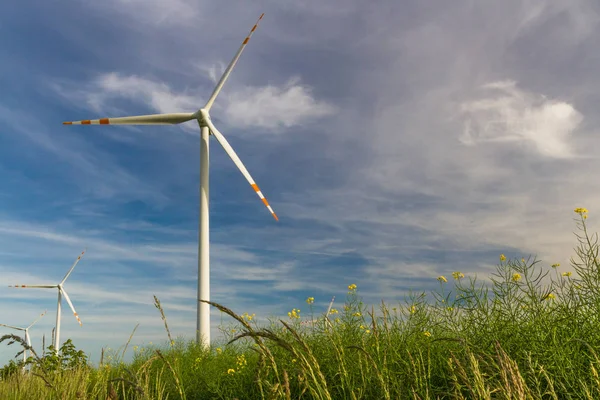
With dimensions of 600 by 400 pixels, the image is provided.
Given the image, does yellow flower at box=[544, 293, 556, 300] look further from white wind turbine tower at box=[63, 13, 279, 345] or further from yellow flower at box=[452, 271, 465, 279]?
white wind turbine tower at box=[63, 13, 279, 345]

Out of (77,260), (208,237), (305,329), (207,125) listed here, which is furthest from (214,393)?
(77,260)

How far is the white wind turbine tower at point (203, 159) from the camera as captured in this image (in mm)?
18625

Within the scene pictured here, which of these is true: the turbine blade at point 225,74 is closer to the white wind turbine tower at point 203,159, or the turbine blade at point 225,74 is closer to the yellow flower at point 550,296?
the white wind turbine tower at point 203,159

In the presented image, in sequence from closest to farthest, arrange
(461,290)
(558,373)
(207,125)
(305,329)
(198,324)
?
(558,373), (461,290), (305,329), (198,324), (207,125)

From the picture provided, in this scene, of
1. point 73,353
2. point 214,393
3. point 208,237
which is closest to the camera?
point 214,393

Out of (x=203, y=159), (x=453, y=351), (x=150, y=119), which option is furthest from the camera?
(x=150, y=119)

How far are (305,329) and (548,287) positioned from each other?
191 inches

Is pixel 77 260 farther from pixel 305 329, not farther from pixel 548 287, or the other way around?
pixel 548 287

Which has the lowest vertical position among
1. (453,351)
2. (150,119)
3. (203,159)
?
(453,351)

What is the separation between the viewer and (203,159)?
21.4 m

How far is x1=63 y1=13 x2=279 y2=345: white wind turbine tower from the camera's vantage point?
733 inches

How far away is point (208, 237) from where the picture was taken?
20.2m

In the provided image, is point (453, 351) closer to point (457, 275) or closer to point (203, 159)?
point (457, 275)

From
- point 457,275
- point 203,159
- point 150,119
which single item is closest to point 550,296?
point 457,275
